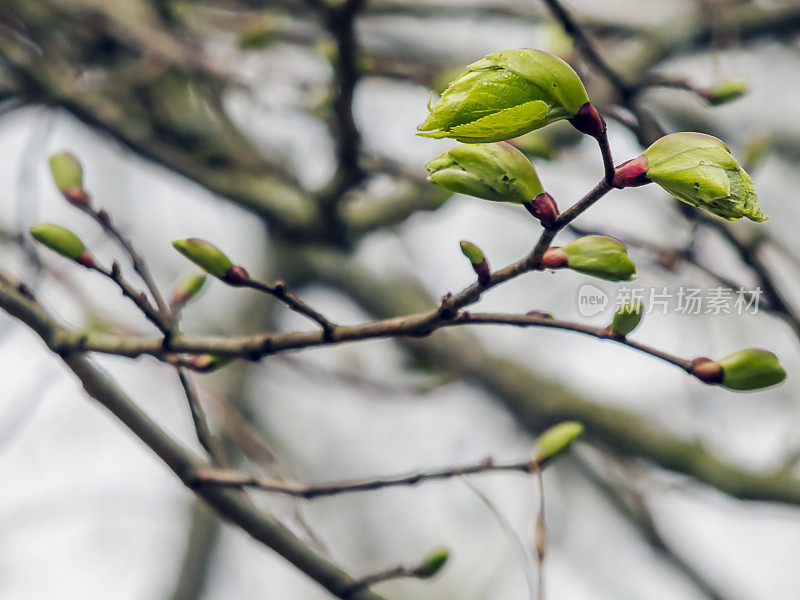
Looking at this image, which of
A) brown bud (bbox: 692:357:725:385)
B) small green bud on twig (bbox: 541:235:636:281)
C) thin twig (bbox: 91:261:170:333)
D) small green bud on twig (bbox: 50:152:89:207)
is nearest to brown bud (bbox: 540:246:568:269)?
small green bud on twig (bbox: 541:235:636:281)

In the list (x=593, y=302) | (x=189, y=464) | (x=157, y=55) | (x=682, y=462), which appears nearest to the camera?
(x=189, y=464)

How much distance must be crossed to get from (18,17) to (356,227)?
Answer: 718 millimetres

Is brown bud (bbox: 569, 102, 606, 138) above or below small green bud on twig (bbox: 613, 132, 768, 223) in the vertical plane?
above

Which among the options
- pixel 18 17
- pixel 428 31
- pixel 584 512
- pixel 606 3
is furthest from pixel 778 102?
pixel 18 17

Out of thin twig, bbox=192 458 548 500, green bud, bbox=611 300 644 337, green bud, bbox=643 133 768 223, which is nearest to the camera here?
green bud, bbox=643 133 768 223

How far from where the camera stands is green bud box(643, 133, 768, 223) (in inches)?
12.4

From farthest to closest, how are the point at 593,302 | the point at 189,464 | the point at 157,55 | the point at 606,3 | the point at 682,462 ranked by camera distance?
the point at 606,3, the point at 157,55, the point at 682,462, the point at 593,302, the point at 189,464

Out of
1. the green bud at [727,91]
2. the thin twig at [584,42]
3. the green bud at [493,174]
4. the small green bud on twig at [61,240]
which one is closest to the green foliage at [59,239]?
the small green bud on twig at [61,240]

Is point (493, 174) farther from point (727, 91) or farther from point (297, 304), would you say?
point (727, 91)

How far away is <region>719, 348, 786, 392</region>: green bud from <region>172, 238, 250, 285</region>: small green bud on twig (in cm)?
33

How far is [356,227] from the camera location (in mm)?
1200

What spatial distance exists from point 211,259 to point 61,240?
0.45ft

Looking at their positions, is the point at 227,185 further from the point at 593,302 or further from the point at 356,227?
the point at 593,302

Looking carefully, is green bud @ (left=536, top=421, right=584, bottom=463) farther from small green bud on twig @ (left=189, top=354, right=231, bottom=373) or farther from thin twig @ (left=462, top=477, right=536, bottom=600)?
small green bud on twig @ (left=189, top=354, right=231, bottom=373)
